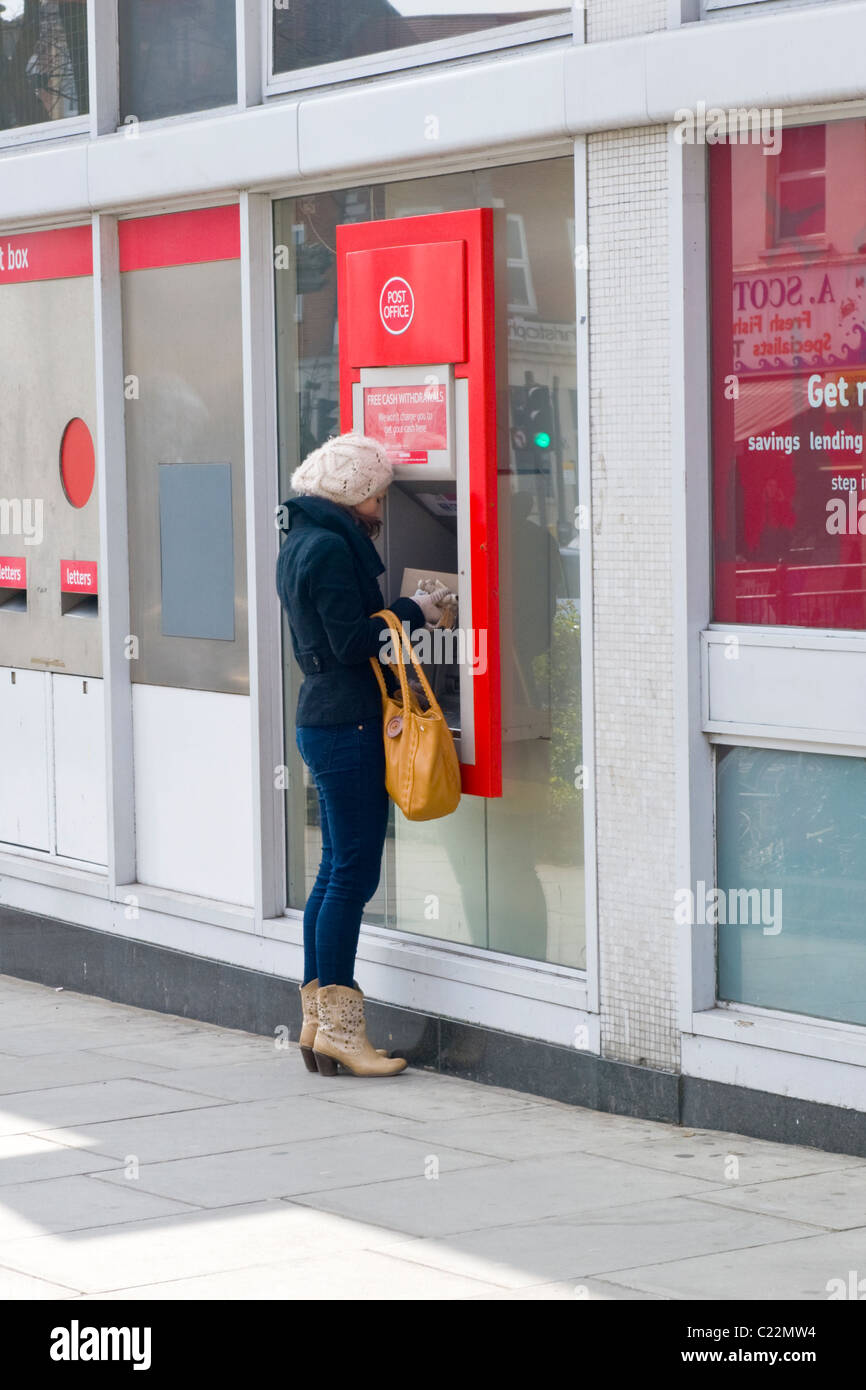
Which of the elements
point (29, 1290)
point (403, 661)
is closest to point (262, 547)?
point (403, 661)

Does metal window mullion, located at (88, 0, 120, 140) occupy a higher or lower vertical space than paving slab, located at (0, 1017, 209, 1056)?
higher

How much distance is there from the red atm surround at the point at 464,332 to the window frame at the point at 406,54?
1.66ft

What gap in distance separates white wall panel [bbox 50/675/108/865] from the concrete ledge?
341 mm

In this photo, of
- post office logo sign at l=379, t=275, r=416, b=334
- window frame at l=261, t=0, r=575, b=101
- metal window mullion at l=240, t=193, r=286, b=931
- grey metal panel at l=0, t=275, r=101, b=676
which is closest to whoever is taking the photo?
A: window frame at l=261, t=0, r=575, b=101

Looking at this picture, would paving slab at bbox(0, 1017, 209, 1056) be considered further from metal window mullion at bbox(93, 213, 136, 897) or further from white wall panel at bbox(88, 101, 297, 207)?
white wall panel at bbox(88, 101, 297, 207)

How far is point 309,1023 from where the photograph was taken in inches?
256

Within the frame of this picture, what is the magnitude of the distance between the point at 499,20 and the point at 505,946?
113 inches

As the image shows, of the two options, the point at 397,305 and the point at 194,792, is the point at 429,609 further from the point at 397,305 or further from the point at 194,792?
the point at 194,792

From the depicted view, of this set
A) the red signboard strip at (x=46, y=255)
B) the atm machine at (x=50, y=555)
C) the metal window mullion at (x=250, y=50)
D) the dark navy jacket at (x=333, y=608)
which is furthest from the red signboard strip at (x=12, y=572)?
the dark navy jacket at (x=333, y=608)

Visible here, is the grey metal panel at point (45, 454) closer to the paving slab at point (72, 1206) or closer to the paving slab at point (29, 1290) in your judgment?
the paving slab at point (72, 1206)

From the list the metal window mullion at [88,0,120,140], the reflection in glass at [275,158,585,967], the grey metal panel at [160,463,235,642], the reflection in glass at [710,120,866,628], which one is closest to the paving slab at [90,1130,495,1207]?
the reflection in glass at [275,158,585,967]

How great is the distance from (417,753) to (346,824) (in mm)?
373

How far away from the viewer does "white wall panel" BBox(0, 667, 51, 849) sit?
846 cm

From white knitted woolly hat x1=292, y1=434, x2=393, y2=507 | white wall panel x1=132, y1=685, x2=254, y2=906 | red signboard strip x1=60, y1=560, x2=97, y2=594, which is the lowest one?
white wall panel x1=132, y1=685, x2=254, y2=906
